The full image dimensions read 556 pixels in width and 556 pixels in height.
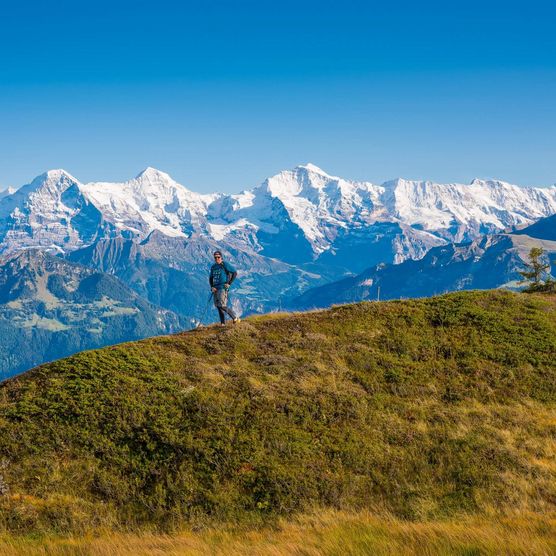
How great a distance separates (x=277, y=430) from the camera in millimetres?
17516

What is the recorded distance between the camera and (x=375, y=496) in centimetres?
1505

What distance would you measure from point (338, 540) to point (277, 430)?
683cm

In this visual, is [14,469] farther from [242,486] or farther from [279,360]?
[279,360]

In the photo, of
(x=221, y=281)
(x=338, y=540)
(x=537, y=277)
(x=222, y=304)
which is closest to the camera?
(x=338, y=540)

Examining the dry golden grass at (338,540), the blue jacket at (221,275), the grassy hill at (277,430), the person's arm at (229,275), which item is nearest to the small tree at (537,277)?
the grassy hill at (277,430)

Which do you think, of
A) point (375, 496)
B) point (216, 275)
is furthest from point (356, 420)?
point (216, 275)

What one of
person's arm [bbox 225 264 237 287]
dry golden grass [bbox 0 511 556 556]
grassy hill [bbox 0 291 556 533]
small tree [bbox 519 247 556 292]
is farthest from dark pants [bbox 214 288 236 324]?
small tree [bbox 519 247 556 292]

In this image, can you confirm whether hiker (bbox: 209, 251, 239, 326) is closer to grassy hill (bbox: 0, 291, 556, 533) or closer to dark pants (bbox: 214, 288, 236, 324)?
dark pants (bbox: 214, 288, 236, 324)

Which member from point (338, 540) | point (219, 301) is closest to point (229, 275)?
point (219, 301)

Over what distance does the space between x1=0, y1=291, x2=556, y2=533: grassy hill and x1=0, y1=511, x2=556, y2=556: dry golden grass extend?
3.03ft

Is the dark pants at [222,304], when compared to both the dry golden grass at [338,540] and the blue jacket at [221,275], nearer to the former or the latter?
the blue jacket at [221,275]

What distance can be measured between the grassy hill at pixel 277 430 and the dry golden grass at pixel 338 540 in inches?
36.4

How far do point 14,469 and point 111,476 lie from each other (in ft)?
9.33

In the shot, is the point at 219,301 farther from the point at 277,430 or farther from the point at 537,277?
the point at 537,277
